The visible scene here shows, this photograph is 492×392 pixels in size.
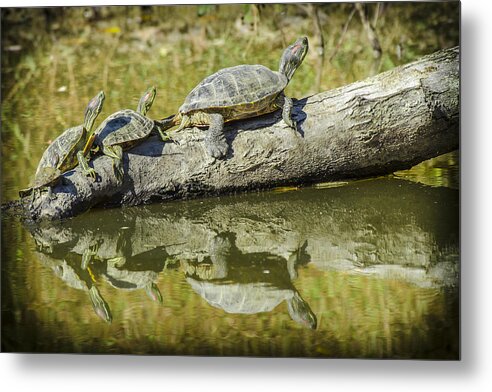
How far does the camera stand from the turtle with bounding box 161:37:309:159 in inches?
146

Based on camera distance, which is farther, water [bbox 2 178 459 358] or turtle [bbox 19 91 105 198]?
turtle [bbox 19 91 105 198]

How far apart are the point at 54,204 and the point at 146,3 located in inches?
38.4

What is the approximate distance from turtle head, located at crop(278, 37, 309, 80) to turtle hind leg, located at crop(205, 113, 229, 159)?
1.26 feet

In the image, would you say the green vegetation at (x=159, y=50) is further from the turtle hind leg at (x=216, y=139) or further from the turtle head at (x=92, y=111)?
the turtle hind leg at (x=216, y=139)

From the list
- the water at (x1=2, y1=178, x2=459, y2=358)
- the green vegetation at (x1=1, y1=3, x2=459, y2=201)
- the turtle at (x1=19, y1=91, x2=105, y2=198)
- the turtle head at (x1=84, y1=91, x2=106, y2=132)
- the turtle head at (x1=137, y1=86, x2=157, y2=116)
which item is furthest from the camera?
the turtle head at (x1=137, y1=86, x2=157, y2=116)

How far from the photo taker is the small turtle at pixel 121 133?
12.0 ft

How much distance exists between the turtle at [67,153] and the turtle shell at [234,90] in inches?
17.2

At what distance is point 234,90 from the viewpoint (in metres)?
3.72

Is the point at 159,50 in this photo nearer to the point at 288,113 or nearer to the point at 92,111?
the point at 92,111

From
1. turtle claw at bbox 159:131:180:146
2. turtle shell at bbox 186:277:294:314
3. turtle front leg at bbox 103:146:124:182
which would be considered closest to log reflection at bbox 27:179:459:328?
turtle shell at bbox 186:277:294:314

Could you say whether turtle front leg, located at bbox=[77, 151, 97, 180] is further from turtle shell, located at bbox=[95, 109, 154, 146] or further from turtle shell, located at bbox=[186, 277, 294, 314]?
turtle shell, located at bbox=[186, 277, 294, 314]

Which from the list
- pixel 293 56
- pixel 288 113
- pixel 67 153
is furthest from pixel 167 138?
pixel 293 56

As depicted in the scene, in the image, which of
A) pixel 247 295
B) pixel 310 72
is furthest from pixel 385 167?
pixel 247 295

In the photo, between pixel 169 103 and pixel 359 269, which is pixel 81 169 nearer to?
pixel 169 103
